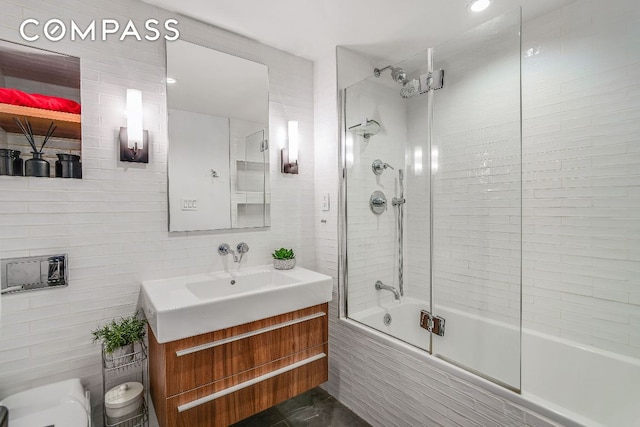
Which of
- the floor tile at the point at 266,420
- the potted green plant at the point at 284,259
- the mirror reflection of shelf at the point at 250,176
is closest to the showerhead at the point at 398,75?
the mirror reflection of shelf at the point at 250,176

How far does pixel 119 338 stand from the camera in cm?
157

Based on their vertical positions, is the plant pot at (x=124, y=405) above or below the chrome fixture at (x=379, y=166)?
below

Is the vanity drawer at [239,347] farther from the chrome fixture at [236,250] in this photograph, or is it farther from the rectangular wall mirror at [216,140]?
the rectangular wall mirror at [216,140]

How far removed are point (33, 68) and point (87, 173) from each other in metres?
0.55

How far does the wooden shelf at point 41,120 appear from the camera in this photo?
1.44m

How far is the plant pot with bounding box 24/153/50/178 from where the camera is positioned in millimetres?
1495

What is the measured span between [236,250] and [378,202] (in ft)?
3.81

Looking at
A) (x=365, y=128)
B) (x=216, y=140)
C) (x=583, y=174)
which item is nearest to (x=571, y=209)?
(x=583, y=174)

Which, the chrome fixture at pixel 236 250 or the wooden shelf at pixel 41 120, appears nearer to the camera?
the wooden shelf at pixel 41 120

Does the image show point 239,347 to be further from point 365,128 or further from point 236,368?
point 365,128

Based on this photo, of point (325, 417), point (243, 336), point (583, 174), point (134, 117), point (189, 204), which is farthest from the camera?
point (325, 417)

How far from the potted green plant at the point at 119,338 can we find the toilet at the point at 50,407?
19 centimetres

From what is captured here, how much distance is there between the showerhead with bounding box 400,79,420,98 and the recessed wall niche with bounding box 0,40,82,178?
1958 mm

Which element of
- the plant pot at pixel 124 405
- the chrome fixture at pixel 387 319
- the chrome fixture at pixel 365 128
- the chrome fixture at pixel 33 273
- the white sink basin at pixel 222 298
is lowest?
the plant pot at pixel 124 405
